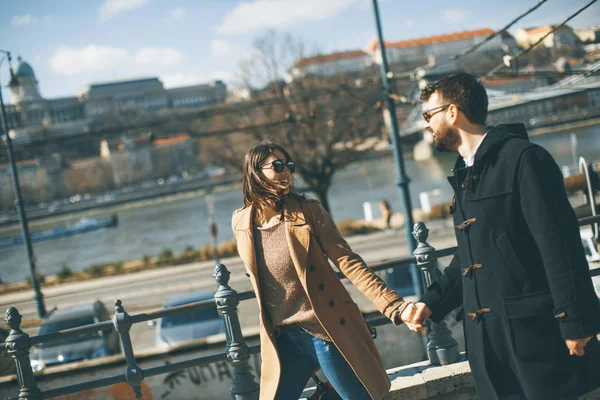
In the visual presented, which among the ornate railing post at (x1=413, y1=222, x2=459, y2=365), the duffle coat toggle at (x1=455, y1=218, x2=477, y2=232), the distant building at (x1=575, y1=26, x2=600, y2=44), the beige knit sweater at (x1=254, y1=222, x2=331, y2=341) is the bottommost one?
the ornate railing post at (x1=413, y1=222, x2=459, y2=365)

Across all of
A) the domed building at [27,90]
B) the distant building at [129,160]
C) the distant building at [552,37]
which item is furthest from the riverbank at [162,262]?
the distant building at [129,160]

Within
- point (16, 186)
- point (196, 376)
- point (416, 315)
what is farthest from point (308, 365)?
point (16, 186)

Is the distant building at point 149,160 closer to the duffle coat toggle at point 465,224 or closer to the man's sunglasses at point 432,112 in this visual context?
the man's sunglasses at point 432,112

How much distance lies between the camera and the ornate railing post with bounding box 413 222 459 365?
12.5 ft

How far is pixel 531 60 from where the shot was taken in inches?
505

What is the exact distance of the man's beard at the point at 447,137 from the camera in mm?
2379

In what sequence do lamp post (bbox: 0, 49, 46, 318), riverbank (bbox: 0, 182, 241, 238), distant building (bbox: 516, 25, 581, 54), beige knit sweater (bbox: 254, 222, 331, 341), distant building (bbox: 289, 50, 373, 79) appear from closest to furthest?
beige knit sweater (bbox: 254, 222, 331, 341) → distant building (bbox: 516, 25, 581, 54) → lamp post (bbox: 0, 49, 46, 318) → distant building (bbox: 289, 50, 373, 79) → riverbank (bbox: 0, 182, 241, 238)

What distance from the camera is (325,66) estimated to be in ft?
112

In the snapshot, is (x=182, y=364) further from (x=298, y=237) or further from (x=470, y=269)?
(x=470, y=269)

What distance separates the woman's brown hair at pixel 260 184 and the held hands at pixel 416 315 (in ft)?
2.17

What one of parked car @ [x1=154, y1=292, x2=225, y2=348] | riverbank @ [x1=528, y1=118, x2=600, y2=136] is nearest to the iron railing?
parked car @ [x1=154, y1=292, x2=225, y2=348]

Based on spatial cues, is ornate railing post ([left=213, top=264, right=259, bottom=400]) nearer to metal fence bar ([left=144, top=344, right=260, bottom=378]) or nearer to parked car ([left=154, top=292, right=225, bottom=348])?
metal fence bar ([left=144, top=344, right=260, bottom=378])

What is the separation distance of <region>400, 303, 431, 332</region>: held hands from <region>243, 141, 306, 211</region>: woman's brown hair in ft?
2.17

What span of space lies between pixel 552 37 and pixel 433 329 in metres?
7.21
